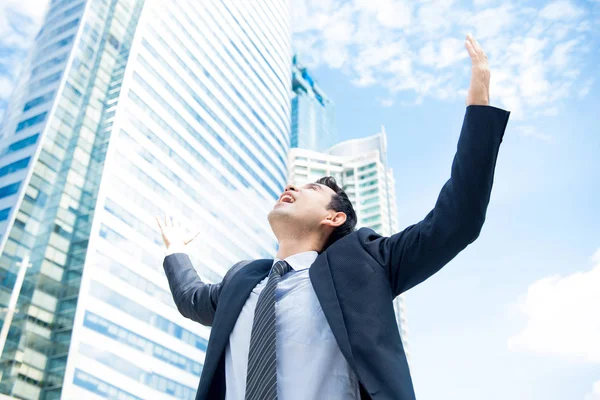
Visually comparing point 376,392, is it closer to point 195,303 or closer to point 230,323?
point 230,323

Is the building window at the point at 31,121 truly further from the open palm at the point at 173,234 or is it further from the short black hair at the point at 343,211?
the short black hair at the point at 343,211

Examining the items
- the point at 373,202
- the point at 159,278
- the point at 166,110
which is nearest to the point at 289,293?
the point at 159,278

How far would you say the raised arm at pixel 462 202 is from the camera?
1.84 meters

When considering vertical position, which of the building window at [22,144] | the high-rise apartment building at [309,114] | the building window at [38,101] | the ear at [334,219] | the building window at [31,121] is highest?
the high-rise apartment building at [309,114]

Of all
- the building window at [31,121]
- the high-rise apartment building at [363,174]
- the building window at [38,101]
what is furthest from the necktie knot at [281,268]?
the high-rise apartment building at [363,174]

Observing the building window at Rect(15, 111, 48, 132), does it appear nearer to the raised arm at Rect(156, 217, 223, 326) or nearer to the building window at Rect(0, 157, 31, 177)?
the building window at Rect(0, 157, 31, 177)

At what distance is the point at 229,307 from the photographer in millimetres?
2275

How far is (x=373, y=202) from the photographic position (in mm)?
96375

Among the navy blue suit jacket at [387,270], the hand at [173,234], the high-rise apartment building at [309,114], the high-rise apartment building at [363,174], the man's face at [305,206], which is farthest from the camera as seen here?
the high-rise apartment building at [309,114]

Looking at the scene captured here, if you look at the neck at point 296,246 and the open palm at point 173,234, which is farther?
the open palm at point 173,234

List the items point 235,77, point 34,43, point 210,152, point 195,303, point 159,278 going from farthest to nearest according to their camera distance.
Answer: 1. point 235,77
2. point 210,152
3. point 34,43
4. point 159,278
5. point 195,303

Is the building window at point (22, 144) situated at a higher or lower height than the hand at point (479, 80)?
higher

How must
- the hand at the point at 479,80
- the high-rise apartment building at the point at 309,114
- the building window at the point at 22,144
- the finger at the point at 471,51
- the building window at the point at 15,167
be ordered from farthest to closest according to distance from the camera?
the high-rise apartment building at the point at 309,114 < the building window at the point at 22,144 < the building window at the point at 15,167 < the finger at the point at 471,51 < the hand at the point at 479,80

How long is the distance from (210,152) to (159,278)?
1570 centimetres
